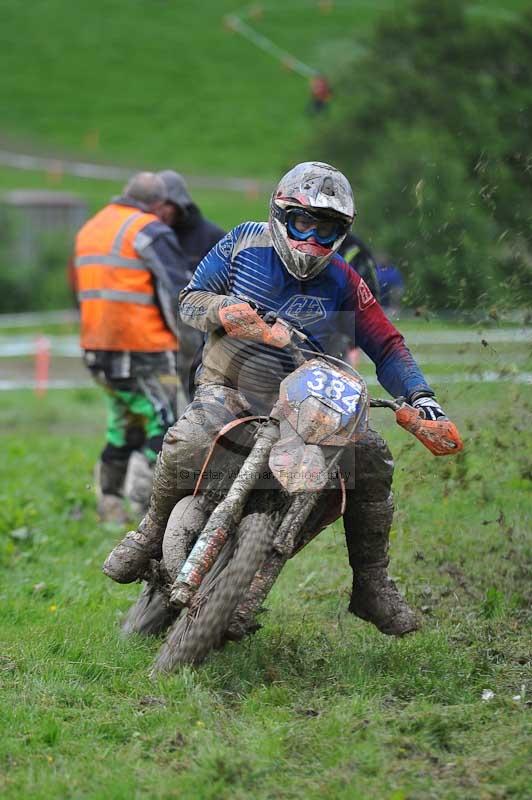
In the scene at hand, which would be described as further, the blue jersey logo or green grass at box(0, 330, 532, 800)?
the blue jersey logo

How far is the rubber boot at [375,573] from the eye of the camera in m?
5.76

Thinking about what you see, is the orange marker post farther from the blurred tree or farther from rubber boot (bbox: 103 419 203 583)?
rubber boot (bbox: 103 419 203 583)

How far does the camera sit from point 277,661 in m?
5.67

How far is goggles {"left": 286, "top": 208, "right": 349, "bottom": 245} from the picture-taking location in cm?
548

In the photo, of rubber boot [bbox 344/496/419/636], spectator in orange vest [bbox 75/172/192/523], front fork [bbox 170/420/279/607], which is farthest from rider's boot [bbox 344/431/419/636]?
spectator in orange vest [bbox 75/172/192/523]

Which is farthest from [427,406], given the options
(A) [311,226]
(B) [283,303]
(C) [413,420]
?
(A) [311,226]

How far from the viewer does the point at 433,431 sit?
5426 mm

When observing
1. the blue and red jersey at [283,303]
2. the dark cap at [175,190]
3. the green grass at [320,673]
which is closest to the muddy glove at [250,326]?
the blue and red jersey at [283,303]

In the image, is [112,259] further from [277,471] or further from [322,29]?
[322,29]

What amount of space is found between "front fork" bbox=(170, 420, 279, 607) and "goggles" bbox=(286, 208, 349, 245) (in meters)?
0.82

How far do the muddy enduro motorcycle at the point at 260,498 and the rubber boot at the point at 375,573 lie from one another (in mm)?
241

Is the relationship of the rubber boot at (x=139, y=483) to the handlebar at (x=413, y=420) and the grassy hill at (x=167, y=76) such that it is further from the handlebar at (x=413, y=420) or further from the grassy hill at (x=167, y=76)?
the grassy hill at (x=167, y=76)

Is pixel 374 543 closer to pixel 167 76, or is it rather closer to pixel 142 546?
pixel 142 546

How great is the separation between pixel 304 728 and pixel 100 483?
547 cm
